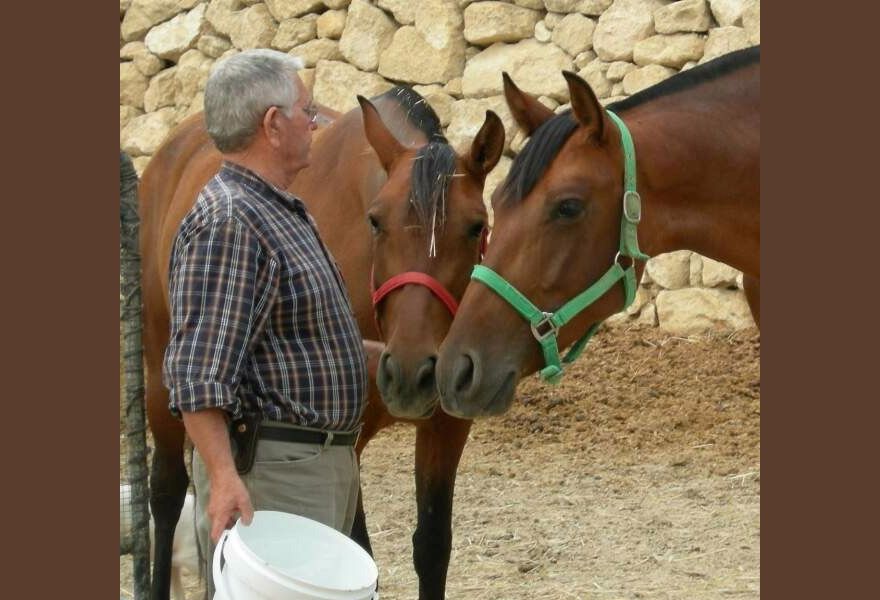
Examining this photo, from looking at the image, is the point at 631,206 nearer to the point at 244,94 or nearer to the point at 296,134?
the point at 296,134

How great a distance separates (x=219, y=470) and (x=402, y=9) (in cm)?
623

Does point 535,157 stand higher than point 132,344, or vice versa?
point 535,157

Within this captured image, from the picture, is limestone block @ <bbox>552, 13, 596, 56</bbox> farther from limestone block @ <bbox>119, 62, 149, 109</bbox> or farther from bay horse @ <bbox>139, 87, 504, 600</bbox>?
limestone block @ <bbox>119, 62, 149, 109</bbox>

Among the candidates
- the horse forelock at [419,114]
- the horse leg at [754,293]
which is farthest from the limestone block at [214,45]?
the horse leg at [754,293]

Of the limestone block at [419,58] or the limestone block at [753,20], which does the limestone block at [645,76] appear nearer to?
the limestone block at [753,20]

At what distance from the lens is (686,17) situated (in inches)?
286

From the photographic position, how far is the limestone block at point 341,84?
8.34 meters

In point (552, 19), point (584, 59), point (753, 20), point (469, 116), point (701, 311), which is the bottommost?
point (701, 311)

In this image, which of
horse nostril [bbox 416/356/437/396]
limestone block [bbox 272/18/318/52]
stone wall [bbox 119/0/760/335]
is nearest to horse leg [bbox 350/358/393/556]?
horse nostril [bbox 416/356/437/396]

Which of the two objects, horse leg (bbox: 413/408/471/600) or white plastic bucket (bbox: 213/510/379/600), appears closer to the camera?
white plastic bucket (bbox: 213/510/379/600)

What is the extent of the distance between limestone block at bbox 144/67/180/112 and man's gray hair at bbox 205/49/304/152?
6.91 meters

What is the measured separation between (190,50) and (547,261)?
22.4 feet

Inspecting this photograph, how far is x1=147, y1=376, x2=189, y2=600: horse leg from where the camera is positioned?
4730mm

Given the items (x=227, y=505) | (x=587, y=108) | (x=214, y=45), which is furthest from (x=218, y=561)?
(x=214, y=45)
